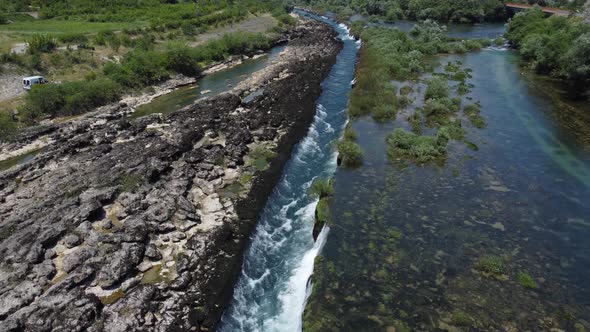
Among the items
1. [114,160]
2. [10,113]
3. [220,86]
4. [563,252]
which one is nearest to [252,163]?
[114,160]

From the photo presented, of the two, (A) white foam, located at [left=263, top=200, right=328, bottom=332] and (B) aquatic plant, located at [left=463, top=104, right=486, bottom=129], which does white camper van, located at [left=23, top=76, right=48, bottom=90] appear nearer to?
(A) white foam, located at [left=263, top=200, right=328, bottom=332]

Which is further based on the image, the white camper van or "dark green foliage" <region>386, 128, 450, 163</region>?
the white camper van

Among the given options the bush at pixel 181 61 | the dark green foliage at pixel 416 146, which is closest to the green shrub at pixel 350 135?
the dark green foliage at pixel 416 146

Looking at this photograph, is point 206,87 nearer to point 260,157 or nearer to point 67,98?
point 67,98

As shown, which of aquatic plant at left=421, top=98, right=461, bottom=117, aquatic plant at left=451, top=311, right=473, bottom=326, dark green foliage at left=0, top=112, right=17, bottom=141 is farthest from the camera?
dark green foliage at left=0, top=112, right=17, bottom=141

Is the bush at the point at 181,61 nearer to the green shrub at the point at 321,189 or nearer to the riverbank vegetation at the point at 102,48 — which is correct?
the riverbank vegetation at the point at 102,48

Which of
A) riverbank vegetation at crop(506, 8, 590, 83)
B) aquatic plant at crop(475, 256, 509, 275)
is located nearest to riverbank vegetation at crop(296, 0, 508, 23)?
riverbank vegetation at crop(506, 8, 590, 83)
